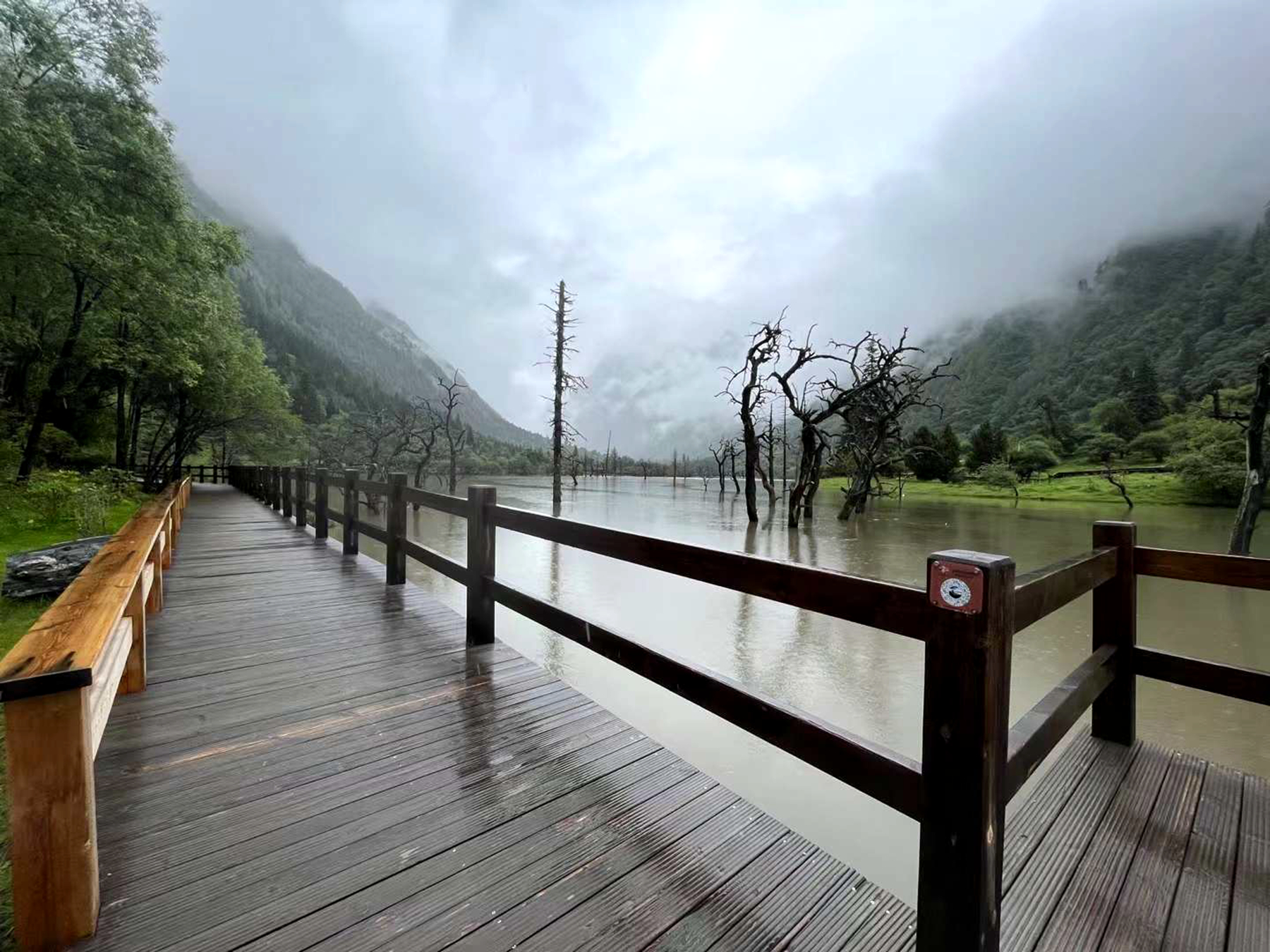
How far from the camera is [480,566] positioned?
3516mm

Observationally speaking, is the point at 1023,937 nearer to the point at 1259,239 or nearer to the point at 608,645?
the point at 608,645

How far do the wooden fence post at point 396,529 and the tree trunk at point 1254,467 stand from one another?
14.3 meters

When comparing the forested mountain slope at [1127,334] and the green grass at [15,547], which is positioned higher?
the forested mountain slope at [1127,334]

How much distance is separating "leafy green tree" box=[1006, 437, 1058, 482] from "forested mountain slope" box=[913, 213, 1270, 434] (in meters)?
9.09

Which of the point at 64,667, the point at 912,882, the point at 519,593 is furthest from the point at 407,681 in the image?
the point at 912,882

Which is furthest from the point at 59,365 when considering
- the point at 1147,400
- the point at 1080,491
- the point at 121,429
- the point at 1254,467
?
the point at 1147,400

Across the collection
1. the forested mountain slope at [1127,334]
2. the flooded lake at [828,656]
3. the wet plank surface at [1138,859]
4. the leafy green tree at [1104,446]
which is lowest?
the flooded lake at [828,656]

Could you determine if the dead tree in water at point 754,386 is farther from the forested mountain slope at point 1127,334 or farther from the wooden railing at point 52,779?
the forested mountain slope at point 1127,334

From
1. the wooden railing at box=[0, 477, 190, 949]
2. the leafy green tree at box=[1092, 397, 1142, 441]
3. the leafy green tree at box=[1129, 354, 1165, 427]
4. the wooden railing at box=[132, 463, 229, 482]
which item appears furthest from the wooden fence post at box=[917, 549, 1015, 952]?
the leafy green tree at box=[1129, 354, 1165, 427]

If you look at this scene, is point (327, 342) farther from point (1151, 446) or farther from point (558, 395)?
point (1151, 446)

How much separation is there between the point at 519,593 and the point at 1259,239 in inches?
4729

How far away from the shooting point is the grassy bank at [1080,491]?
26531mm

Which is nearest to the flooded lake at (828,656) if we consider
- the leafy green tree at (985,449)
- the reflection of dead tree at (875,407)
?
the reflection of dead tree at (875,407)

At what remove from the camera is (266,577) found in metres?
5.46
